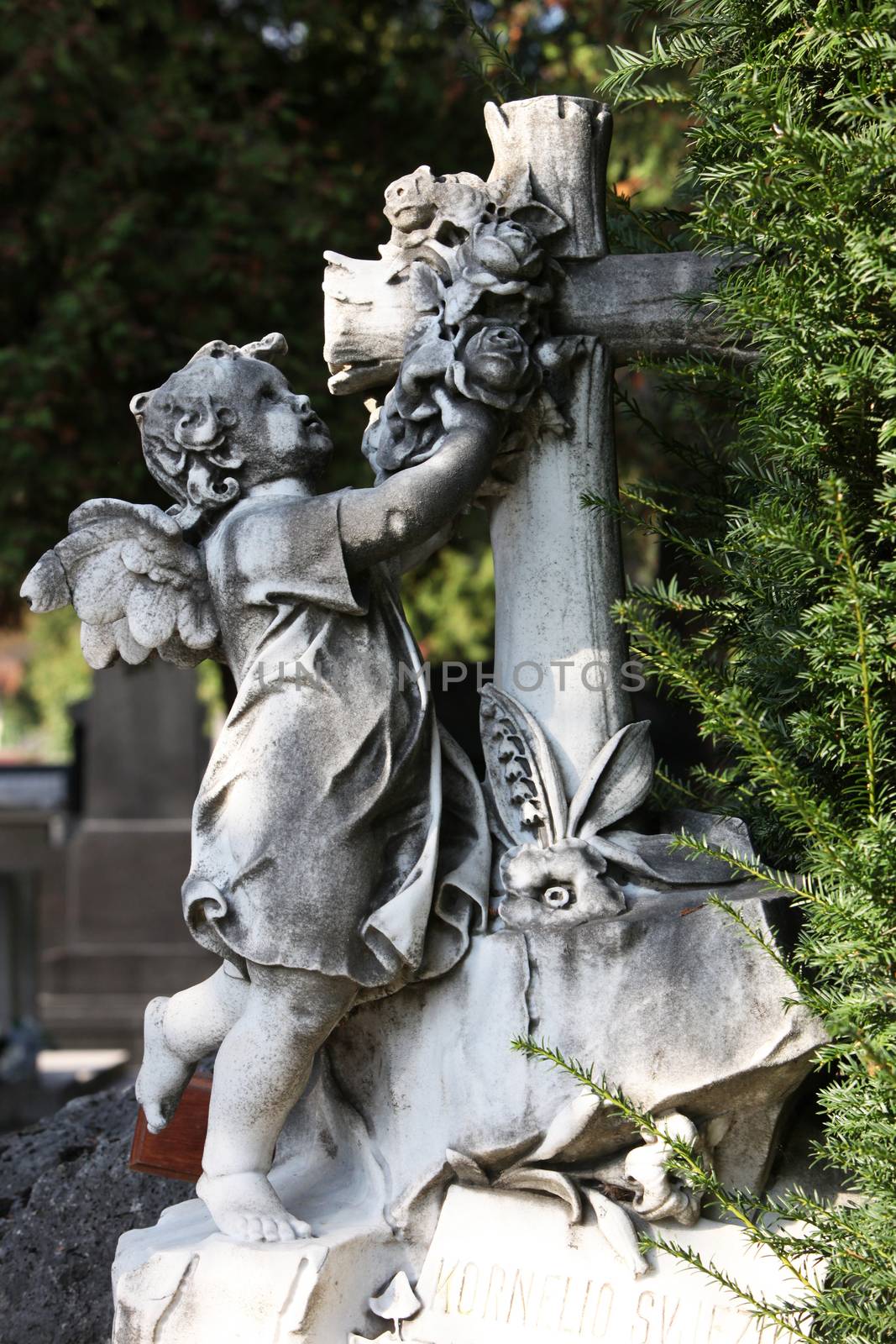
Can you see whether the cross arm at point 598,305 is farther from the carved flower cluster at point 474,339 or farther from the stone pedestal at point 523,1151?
the stone pedestal at point 523,1151

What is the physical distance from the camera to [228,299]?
694cm

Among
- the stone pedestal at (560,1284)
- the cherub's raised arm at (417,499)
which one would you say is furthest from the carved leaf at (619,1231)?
the cherub's raised arm at (417,499)

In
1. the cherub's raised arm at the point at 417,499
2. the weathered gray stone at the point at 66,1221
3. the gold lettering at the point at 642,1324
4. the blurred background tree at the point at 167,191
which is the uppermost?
the blurred background tree at the point at 167,191

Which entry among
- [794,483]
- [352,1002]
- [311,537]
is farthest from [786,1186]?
[311,537]

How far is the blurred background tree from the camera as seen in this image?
659cm

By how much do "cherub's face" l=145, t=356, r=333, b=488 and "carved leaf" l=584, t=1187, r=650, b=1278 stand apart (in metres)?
1.48

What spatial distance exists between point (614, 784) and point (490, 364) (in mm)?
852

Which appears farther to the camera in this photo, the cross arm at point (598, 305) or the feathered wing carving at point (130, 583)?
the cross arm at point (598, 305)

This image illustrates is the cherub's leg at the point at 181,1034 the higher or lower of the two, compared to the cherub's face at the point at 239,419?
lower

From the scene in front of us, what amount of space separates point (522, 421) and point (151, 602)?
0.82 meters

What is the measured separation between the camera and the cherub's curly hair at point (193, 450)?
296 centimetres

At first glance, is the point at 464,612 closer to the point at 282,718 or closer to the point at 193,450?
the point at 193,450

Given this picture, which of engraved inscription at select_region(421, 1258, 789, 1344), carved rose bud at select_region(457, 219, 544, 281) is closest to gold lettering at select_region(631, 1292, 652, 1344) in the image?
engraved inscription at select_region(421, 1258, 789, 1344)

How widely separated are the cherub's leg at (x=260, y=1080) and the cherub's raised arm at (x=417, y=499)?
0.79m
